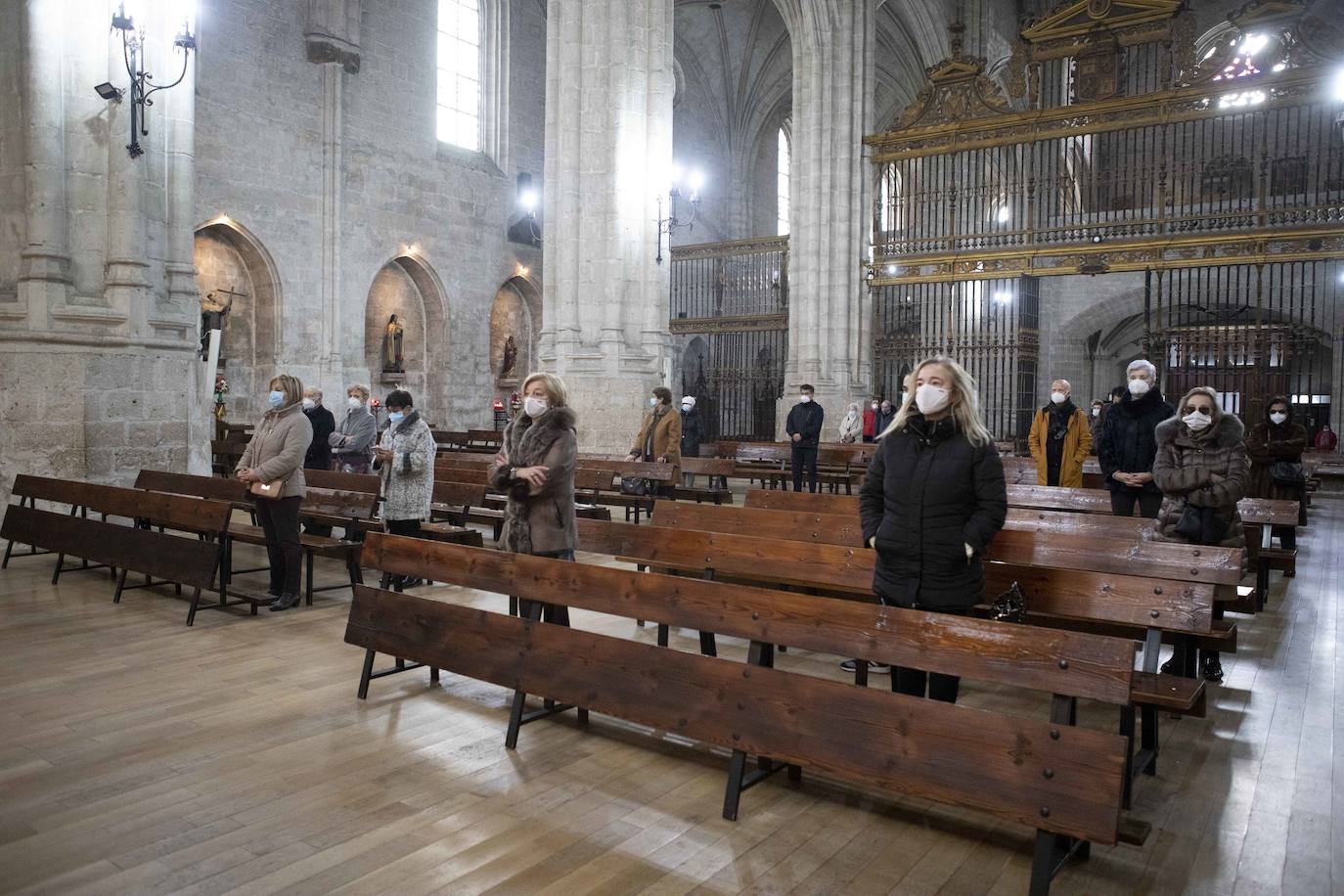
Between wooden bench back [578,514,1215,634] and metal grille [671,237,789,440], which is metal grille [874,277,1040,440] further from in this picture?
wooden bench back [578,514,1215,634]

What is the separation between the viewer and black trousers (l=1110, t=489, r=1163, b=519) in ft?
19.5

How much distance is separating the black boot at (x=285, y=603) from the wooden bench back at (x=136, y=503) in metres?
0.59

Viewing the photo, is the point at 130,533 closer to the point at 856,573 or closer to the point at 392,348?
the point at 856,573

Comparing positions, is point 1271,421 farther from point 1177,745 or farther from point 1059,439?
point 1177,745

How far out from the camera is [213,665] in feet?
15.7

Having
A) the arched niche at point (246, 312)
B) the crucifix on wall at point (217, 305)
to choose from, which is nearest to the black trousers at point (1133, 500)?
the crucifix on wall at point (217, 305)

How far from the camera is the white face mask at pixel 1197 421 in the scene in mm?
4793

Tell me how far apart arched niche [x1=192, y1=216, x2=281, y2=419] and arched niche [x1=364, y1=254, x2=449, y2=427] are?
2.54 meters

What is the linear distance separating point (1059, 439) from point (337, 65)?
15895 mm

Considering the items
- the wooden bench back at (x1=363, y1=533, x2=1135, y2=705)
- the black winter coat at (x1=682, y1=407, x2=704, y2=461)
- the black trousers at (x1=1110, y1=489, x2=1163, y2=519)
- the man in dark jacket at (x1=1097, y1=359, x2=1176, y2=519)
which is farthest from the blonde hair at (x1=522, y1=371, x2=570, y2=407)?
the black winter coat at (x1=682, y1=407, x2=704, y2=461)

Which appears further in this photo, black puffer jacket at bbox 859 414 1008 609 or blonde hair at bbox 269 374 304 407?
blonde hair at bbox 269 374 304 407

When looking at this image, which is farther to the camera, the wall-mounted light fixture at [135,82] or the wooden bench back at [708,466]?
the wooden bench back at [708,466]

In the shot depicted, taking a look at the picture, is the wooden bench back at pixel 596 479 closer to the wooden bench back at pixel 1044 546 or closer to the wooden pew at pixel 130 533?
the wooden bench back at pixel 1044 546

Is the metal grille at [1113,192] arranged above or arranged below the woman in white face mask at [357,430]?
above
